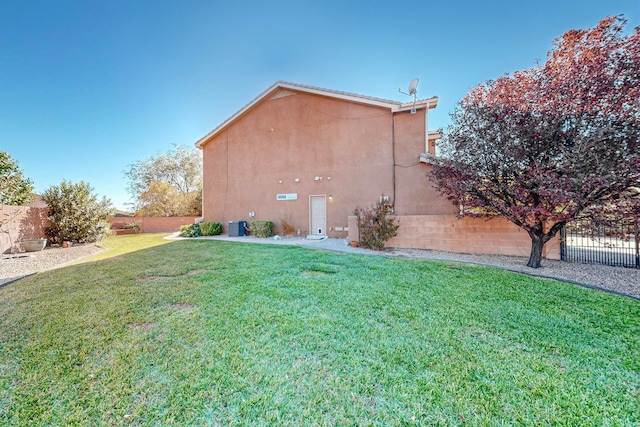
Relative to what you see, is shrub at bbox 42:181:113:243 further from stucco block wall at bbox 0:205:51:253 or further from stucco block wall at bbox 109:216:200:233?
stucco block wall at bbox 109:216:200:233

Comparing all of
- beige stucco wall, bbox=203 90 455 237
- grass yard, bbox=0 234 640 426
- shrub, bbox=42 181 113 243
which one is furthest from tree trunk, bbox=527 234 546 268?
shrub, bbox=42 181 113 243

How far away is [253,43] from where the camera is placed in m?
11.9

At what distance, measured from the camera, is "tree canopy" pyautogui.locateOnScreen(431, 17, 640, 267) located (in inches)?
195

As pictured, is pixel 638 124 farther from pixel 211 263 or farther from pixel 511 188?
pixel 211 263

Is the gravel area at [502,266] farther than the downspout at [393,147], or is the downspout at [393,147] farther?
the downspout at [393,147]

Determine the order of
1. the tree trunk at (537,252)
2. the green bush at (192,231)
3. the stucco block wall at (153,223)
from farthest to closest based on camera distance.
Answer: the stucco block wall at (153,223) → the green bush at (192,231) → the tree trunk at (537,252)

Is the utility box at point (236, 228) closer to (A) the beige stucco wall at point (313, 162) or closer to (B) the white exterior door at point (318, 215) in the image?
(A) the beige stucco wall at point (313, 162)

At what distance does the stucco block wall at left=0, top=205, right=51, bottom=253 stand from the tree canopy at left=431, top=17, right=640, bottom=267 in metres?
15.9

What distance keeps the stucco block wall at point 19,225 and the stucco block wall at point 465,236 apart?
13439 millimetres

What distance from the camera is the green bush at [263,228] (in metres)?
13.8

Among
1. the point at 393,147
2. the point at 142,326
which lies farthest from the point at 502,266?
the point at 142,326

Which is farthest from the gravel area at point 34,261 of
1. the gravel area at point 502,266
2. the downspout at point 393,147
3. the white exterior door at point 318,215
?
the downspout at point 393,147

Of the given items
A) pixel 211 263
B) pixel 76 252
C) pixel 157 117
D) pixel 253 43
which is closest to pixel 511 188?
pixel 211 263

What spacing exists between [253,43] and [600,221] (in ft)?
46.7
